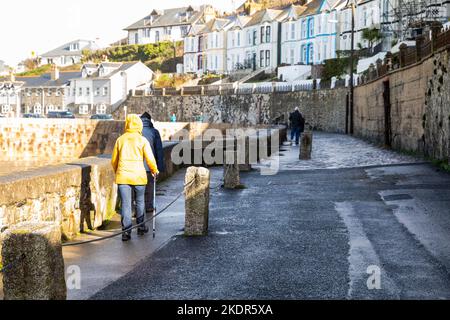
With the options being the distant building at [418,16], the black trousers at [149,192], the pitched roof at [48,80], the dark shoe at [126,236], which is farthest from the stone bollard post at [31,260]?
the pitched roof at [48,80]

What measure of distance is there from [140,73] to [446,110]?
7659 centimetres

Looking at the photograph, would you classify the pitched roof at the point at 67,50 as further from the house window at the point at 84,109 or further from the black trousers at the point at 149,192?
the black trousers at the point at 149,192

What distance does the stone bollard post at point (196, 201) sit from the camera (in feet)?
28.8

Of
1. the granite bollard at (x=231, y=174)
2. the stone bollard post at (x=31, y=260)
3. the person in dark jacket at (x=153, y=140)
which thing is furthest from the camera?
the granite bollard at (x=231, y=174)

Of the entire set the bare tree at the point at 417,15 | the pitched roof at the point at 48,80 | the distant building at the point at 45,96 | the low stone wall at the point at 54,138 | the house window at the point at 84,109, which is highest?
the bare tree at the point at 417,15

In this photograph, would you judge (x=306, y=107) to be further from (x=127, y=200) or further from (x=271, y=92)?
(x=127, y=200)

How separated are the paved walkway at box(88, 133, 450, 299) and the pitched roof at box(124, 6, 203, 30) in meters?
103

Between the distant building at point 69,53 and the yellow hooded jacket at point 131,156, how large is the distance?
129 meters

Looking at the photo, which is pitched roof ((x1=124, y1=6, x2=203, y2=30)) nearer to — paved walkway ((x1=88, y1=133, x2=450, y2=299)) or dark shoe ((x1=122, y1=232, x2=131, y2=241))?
paved walkway ((x1=88, y1=133, x2=450, y2=299))

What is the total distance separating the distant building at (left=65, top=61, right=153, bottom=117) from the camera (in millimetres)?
86812

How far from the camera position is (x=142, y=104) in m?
78.9

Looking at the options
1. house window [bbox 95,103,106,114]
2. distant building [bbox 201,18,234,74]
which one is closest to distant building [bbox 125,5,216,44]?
distant building [bbox 201,18,234,74]

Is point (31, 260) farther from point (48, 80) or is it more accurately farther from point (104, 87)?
point (48, 80)
